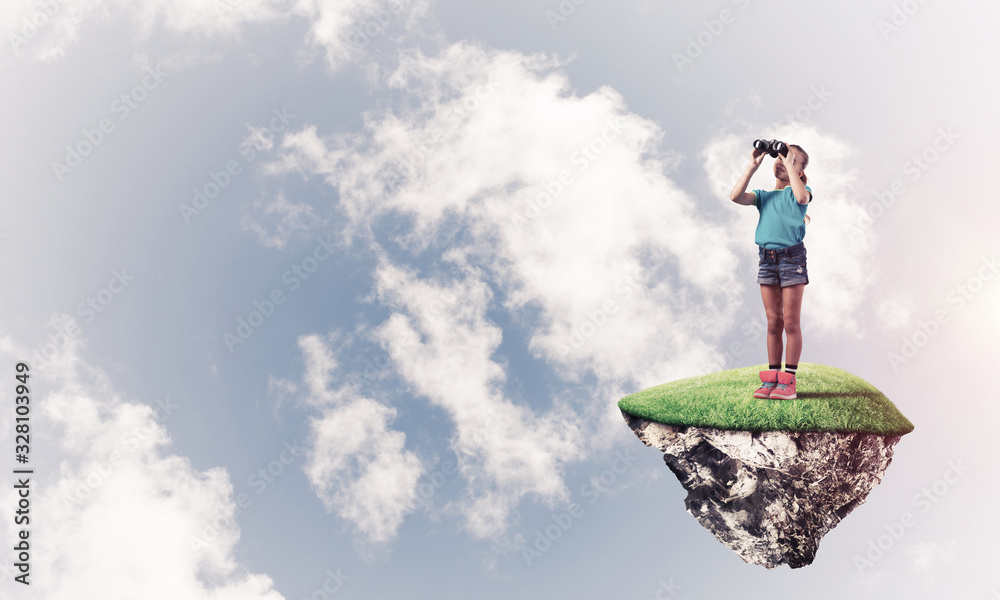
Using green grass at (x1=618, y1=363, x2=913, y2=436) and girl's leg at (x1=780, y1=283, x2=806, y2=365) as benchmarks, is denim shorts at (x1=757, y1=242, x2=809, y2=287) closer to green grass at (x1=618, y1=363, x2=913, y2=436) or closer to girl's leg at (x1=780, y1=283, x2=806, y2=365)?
girl's leg at (x1=780, y1=283, x2=806, y2=365)

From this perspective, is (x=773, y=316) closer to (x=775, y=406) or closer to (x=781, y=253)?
(x=781, y=253)

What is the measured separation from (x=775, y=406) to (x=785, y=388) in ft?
1.03

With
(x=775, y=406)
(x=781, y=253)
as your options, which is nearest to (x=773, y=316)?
(x=781, y=253)

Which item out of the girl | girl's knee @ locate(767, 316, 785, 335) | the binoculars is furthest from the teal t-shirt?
girl's knee @ locate(767, 316, 785, 335)

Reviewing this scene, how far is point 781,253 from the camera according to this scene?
854 cm

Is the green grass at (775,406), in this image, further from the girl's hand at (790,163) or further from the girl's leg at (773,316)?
the girl's hand at (790,163)

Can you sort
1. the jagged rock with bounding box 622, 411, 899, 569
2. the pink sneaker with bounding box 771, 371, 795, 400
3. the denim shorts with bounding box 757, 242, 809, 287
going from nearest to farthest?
the jagged rock with bounding box 622, 411, 899, 569 < the denim shorts with bounding box 757, 242, 809, 287 < the pink sneaker with bounding box 771, 371, 795, 400

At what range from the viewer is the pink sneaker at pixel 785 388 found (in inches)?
338

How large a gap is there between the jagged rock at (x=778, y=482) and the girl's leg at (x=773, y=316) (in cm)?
111

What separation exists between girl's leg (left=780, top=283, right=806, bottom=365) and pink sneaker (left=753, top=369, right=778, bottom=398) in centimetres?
25

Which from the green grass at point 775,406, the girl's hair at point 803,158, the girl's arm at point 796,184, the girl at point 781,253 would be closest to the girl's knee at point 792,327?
the girl at point 781,253

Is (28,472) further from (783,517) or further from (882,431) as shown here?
(882,431)

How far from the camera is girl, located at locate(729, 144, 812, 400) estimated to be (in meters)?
8.45

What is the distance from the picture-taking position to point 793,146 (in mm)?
8625
